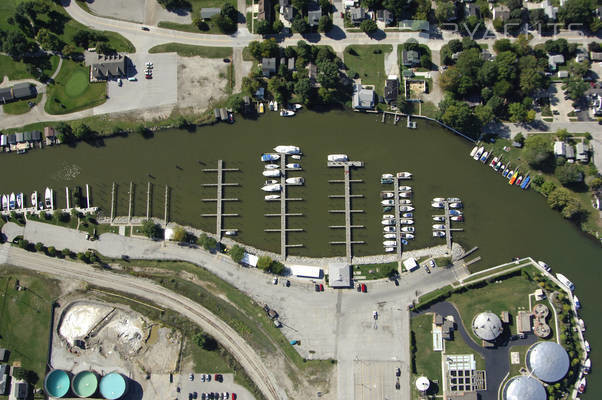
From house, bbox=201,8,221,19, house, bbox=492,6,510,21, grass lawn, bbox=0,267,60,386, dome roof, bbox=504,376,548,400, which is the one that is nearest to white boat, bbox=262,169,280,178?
house, bbox=201,8,221,19

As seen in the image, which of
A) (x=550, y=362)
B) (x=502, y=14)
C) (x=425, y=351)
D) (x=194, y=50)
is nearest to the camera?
(x=550, y=362)

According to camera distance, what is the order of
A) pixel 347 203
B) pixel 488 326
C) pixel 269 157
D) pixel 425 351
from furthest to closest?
1. pixel 269 157
2. pixel 347 203
3. pixel 425 351
4. pixel 488 326

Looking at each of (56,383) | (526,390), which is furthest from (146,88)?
(526,390)

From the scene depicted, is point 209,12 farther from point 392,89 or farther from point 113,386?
point 113,386

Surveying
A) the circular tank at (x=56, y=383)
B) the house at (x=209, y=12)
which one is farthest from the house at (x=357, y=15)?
the circular tank at (x=56, y=383)

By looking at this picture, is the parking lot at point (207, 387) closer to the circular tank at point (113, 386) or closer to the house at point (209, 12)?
the circular tank at point (113, 386)

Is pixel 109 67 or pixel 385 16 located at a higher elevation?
pixel 385 16

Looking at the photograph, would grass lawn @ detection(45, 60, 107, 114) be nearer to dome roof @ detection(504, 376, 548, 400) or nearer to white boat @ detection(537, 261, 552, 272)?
white boat @ detection(537, 261, 552, 272)

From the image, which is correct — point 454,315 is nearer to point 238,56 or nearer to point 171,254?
point 171,254

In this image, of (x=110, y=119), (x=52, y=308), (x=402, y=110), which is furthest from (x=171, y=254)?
(x=402, y=110)
